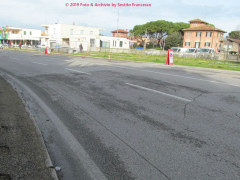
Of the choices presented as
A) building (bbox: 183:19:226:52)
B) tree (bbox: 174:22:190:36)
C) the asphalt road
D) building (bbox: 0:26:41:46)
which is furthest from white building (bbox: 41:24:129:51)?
the asphalt road

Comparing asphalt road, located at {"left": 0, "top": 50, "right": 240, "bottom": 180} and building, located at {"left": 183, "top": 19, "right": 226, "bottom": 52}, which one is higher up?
building, located at {"left": 183, "top": 19, "right": 226, "bottom": 52}

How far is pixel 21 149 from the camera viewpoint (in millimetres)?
3359

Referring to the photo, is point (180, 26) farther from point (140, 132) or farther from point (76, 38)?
point (140, 132)

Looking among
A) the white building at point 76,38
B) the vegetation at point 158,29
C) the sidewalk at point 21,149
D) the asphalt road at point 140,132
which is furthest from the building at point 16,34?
the sidewalk at point 21,149

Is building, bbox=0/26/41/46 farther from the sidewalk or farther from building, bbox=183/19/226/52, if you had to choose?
the sidewalk

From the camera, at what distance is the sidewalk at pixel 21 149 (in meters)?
2.79

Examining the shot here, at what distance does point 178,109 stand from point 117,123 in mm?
1831

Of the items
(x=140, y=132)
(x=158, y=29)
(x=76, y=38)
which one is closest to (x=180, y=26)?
(x=158, y=29)

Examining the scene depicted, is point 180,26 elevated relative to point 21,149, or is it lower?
elevated

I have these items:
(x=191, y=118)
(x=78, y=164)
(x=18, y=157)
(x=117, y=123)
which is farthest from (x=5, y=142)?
(x=191, y=118)

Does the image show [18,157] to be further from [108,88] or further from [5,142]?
[108,88]

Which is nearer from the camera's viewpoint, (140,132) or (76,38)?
(140,132)

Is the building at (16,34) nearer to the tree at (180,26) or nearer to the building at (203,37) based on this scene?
the building at (203,37)

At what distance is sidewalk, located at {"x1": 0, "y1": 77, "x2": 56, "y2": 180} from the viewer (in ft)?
9.14
